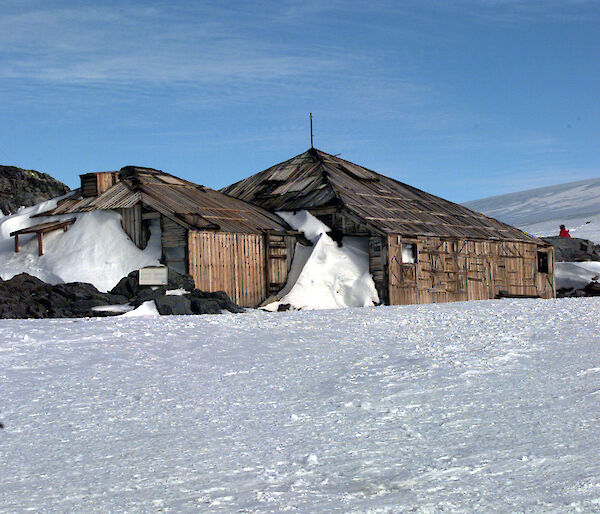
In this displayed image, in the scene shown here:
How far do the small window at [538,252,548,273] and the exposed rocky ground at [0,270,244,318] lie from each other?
69.3ft

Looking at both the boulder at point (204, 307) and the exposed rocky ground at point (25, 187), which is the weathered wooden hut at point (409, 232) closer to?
the boulder at point (204, 307)

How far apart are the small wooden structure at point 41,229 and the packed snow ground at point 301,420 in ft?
46.8

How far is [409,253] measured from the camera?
3173 centimetres

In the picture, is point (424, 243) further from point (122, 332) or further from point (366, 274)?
point (122, 332)

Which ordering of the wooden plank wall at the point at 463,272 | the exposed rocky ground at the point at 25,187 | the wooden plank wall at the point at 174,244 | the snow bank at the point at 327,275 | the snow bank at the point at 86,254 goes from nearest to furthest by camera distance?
the wooden plank wall at the point at 174,244 < the snow bank at the point at 86,254 < the snow bank at the point at 327,275 < the wooden plank wall at the point at 463,272 < the exposed rocky ground at the point at 25,187

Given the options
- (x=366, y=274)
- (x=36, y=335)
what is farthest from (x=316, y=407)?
(x=366, y=274)

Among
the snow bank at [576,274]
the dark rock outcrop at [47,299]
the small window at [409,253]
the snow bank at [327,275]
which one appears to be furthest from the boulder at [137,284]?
the snow bank at [576,274]

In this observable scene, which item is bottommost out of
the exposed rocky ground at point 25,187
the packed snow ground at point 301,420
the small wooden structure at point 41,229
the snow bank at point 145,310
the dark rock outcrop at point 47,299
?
the packed snow ground at point 301,420

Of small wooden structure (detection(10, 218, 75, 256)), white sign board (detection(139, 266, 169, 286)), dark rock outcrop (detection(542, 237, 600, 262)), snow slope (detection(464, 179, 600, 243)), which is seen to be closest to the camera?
white sign board (detection(139, 266, 169, 286))

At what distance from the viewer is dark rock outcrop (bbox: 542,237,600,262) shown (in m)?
50.8

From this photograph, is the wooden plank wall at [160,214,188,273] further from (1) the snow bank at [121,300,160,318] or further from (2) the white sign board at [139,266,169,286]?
(1) the snow bank at [121,300,160,318]

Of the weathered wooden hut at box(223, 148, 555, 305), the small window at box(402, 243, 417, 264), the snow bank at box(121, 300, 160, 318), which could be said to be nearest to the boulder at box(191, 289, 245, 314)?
the snow bank at box(121, 300, 160, 318)

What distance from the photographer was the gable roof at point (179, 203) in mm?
28453

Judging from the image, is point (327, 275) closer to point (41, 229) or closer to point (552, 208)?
point (41, 229)
